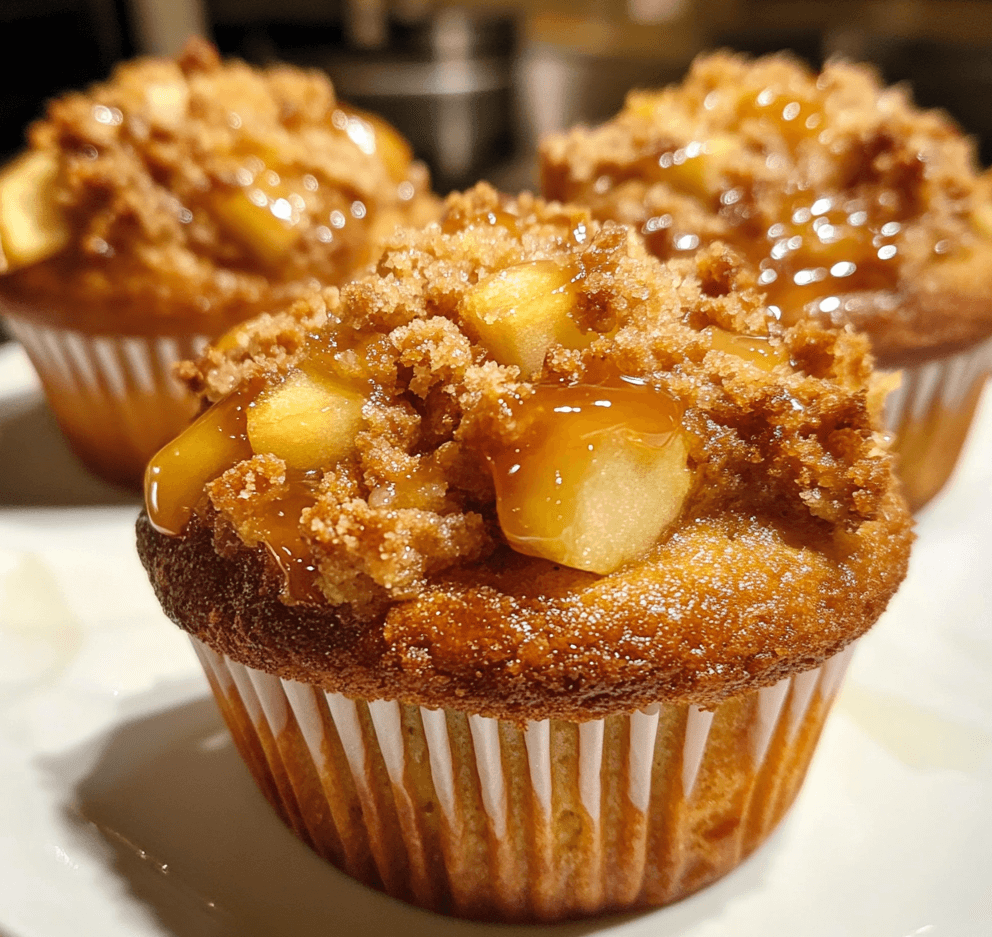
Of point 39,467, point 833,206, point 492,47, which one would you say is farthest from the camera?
point 492,47

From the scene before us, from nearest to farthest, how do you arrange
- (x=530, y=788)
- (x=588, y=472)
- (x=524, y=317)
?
(x=588, y=472), (x=524, y=317), (x=530, y=788)

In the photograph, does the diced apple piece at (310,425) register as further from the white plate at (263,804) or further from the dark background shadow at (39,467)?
the dark background shadow at (39,467)

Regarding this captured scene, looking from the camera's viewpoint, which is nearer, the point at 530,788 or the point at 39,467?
the point at 530,788

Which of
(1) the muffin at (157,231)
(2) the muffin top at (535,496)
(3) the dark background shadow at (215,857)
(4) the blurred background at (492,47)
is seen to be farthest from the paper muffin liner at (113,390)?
(4) the blurred background at (492,47)

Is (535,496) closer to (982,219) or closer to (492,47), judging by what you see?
(982,219)

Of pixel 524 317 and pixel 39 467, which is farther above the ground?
pixel 524 317

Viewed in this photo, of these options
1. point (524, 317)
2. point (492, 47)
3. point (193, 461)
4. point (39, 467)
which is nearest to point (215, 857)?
point (193, 461)
